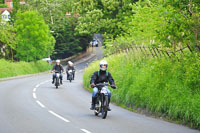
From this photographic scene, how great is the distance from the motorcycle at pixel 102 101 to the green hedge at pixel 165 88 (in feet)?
5.48

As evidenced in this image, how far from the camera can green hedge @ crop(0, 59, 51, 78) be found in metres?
44.9

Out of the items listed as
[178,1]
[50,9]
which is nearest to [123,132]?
[178,1]

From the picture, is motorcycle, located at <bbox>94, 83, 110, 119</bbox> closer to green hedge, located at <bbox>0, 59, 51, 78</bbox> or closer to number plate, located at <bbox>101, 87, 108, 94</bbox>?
number plate, located at <bbox>101, 87, 108, 94</bbox>

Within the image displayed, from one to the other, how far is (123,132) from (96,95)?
11.4 feet

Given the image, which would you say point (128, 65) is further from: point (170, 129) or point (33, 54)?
point (33, 54)

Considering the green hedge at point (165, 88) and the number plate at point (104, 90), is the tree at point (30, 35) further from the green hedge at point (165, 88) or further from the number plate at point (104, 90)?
the number plate at point (104, 90)

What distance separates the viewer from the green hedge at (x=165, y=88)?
11.8 meters

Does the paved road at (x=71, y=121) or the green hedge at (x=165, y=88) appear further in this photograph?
the green hedge at (x=165, y=88)

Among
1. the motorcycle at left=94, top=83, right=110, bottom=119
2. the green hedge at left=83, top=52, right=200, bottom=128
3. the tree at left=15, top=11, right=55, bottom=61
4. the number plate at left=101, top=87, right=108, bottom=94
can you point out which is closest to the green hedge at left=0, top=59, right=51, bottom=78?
the tree at left=15, top=11, right=55, bottom=61

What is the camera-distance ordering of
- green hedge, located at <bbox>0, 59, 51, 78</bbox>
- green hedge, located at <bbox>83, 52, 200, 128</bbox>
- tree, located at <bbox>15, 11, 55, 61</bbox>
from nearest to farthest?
green hedge, located at <bbox>83, 52, 200, 128</bbox>
green hedge, located at <bbox>0, 59, 51, 78</bbox>
tree, located at <bbox>15, 11, 55, 61</bbox>

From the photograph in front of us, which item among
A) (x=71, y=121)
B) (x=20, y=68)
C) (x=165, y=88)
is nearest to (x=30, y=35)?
(x=20, y=68)

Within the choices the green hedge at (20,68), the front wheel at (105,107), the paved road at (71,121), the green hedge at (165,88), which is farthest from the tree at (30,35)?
the front wheel at (105,107)

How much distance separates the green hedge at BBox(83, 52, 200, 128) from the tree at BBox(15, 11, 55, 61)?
3749 centimetres

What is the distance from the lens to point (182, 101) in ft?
39.2
